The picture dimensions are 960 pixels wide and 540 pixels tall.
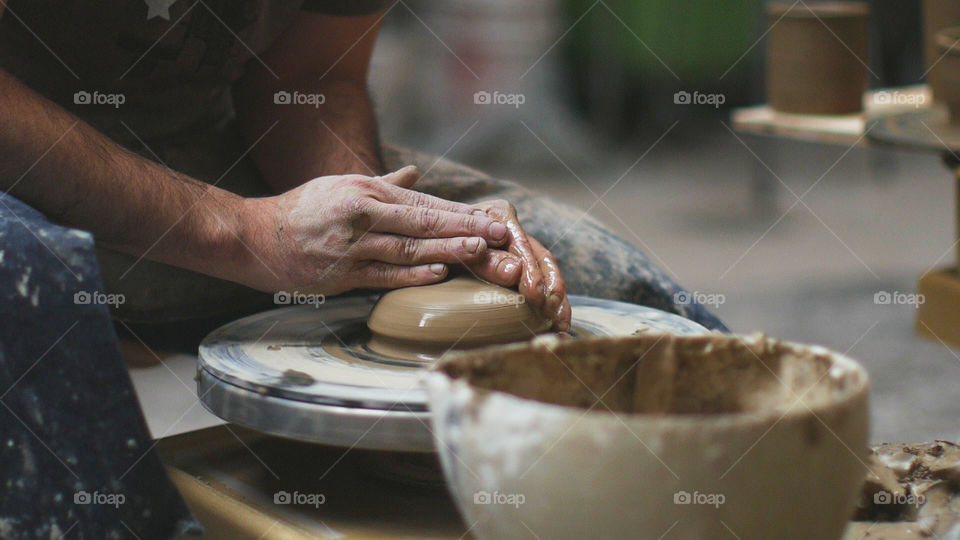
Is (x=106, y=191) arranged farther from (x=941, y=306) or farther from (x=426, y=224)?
(x=941, y=306)

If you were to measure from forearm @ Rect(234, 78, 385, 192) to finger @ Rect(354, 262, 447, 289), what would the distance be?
0.41 meters

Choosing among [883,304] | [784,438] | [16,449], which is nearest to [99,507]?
[16,449]

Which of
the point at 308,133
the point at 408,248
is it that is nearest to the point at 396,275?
the point at 408,248

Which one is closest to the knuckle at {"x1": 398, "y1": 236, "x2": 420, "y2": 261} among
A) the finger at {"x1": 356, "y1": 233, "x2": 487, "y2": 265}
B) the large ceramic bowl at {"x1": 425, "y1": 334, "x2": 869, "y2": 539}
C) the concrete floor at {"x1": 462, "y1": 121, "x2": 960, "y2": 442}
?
the finger at {"x1": 356, "y1": 233, "x2": 487, "y2": 265}

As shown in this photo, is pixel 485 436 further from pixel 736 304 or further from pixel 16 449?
pixel 736 304

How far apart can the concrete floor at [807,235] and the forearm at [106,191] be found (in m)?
1.85

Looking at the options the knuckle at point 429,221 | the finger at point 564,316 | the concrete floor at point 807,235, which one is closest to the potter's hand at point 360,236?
the knuckle at point 429,221

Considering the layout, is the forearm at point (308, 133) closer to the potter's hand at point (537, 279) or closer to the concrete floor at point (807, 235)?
the potter's hand at point (537, 279)

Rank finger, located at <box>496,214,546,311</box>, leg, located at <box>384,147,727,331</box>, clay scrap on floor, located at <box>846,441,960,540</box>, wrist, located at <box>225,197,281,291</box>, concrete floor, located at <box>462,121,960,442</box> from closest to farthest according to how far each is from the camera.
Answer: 1. clay scrap on floor, located at <box>846,441,960,540</box>
2. finger, located at <box>496,214,546,311</box>
3. wrist, located at <box>225,197,281,291</box>
4. leg, located at <box>384,147,727,331</box>
5. concrete floor, located at <box>462,121,960,442</box>

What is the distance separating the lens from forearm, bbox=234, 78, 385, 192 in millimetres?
1636

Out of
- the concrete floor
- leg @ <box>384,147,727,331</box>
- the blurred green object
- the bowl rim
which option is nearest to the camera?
the bowl rim

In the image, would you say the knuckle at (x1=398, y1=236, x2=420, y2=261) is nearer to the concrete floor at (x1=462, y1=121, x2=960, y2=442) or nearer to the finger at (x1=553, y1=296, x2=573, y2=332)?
the finger at (x1=553, y1=296, x2=573, y2=332)

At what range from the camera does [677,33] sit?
17.0ft

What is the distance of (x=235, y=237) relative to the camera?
1.27 meters
